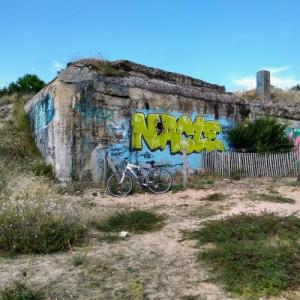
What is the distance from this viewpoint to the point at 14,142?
1454 cm

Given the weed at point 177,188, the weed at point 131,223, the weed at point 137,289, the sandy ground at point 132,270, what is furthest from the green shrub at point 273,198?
the weed at point 137,289

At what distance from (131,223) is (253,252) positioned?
8.44ft

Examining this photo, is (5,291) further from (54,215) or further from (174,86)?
(174,86)

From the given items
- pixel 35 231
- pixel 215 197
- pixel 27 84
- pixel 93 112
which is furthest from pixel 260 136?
pixel 27 84

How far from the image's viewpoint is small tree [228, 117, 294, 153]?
1557 cm

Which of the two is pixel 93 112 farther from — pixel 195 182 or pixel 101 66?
pixel 195 182

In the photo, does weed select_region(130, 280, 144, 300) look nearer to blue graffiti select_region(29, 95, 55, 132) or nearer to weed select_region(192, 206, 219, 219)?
weed select_region(192, 206, 219, 219)

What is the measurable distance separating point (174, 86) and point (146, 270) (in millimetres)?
10400

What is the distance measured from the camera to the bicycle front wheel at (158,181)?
11.1 meters

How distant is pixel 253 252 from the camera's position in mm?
5211

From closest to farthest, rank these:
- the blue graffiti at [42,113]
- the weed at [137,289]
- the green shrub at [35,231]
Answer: the weed at [137,289] → the green shrub at [35,231] → the blue graffiti at [42,113]

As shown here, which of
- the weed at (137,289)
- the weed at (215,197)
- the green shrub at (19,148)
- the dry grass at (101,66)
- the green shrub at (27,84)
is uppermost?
the green shrub at (27,84)

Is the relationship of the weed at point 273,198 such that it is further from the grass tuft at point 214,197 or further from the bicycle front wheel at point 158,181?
the bicycle front wheel at point 158,181

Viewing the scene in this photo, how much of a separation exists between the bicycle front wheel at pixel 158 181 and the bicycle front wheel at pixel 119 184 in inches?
22.8
